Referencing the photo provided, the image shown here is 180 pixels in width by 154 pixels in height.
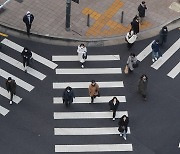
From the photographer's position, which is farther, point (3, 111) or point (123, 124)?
point (3, 111)

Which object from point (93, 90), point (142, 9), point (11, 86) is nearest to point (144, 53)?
point (142, 9)

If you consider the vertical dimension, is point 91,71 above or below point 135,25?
below

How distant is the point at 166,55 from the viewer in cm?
3259

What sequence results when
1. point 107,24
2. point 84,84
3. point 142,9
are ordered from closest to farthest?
point 84,84 → point 142,9 → point 107,24

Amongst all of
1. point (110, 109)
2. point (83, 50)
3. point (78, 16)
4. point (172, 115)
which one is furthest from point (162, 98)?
point (78, 16)

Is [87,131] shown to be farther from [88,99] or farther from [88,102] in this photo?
[88,99]

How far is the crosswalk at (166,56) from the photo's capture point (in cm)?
3162

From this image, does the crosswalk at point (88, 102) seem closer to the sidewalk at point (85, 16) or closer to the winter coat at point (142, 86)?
the winter coat at point (142, 86)

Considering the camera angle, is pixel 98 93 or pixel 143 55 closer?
pixel 98 93

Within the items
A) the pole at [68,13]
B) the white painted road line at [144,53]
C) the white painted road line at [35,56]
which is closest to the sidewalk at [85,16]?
the pole at [68,13]

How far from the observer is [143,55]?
32.5m

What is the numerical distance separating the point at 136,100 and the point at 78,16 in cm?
737

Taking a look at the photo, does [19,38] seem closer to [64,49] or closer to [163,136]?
[64,49]

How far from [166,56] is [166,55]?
113 mm
